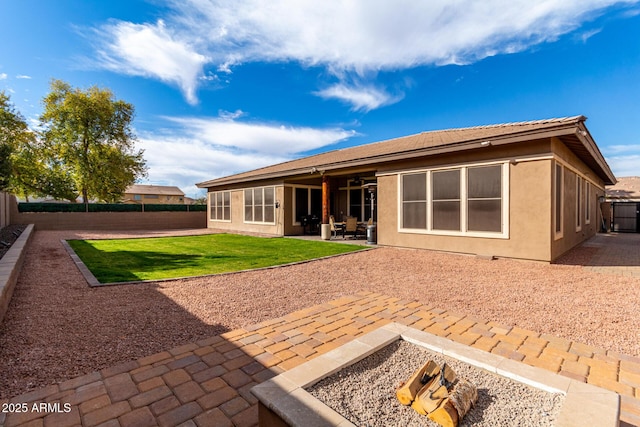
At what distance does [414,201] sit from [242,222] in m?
11.2

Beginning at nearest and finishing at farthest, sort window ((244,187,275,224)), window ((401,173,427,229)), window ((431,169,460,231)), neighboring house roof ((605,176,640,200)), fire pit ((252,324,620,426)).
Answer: fire pit ((252,324,620,426)) < window ((431,169,460,231)) < window ((401,173,427,229)) < window ((244,187,275,224)) < neighboring house roof ((605,176,640,200))

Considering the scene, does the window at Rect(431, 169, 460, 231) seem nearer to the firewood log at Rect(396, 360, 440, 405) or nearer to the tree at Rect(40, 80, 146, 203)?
the firewood log at Rect(396, 360, 440, 405)

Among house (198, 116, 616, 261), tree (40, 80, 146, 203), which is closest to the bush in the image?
tree (40, 80, 146, 203)

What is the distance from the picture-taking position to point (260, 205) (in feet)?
52.7

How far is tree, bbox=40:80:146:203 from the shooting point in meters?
23.3

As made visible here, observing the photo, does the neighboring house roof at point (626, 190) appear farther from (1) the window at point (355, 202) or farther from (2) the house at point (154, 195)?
(2) the house at point (154, 195)

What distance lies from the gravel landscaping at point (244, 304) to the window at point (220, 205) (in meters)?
12.1

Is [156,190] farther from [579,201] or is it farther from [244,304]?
[579,201]

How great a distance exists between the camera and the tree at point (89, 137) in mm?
23328

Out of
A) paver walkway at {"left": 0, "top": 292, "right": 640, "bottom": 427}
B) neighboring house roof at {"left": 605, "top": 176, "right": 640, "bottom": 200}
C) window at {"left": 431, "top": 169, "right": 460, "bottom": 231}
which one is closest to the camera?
paver walkway at {"left": 0, "top": 292, "right": 640, "bottom": 427}

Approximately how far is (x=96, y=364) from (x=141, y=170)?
2919cm

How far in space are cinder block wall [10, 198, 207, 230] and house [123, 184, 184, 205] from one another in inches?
1312

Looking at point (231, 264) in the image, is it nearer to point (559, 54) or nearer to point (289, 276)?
point (289, 276)

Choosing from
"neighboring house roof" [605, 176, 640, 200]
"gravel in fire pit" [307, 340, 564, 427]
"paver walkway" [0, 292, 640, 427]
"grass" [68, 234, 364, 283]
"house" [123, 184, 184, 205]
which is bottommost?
"paver walkway" [0, 292, 640, 427]
